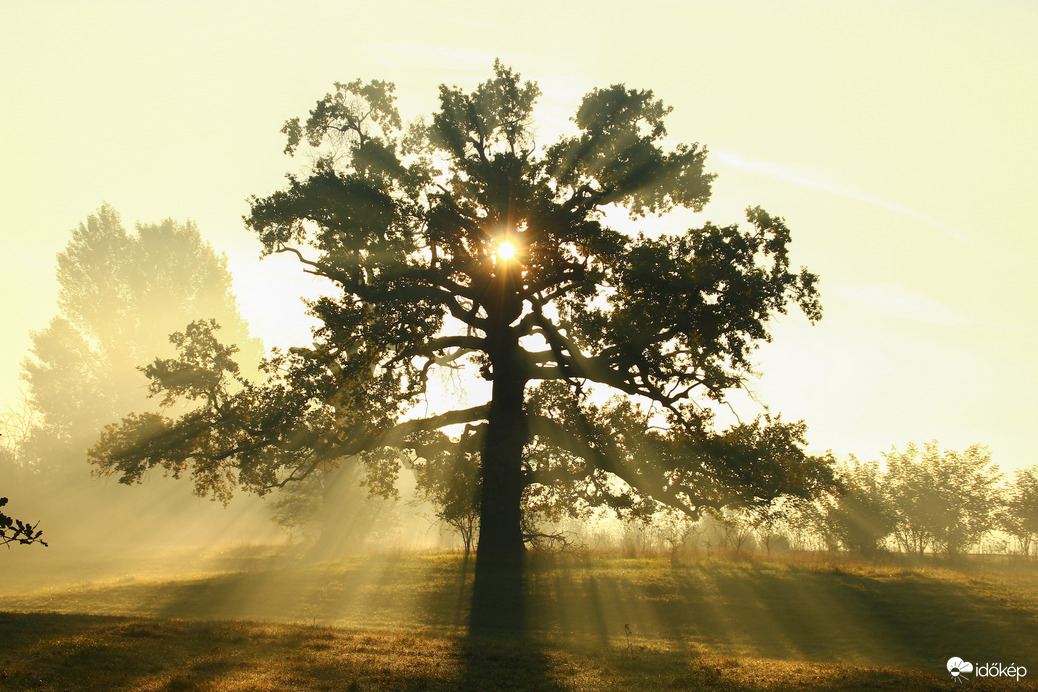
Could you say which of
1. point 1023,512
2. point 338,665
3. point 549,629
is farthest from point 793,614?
point 1023,512

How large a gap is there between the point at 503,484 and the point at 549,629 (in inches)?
251

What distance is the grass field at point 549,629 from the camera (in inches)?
392

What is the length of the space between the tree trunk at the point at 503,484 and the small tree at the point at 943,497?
25.8 meters

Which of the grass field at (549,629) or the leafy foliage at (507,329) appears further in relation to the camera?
the leafy foliage at (507,329)

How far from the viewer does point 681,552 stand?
966 inches

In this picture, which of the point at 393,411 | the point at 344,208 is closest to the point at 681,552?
the point at 393,411

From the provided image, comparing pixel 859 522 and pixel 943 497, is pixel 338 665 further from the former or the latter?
pixel 943 497

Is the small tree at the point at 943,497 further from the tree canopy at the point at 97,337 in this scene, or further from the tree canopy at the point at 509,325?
the tree canopy at the point at 97,337

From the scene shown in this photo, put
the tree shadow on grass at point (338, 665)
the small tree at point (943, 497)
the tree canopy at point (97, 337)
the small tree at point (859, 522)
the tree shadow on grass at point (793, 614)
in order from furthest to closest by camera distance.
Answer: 1. the tree canopy at point (97, 337)
2. the small tree at point (943, 497)
3. the small tree at point (859, 522)
4. the tree shadow on grass at point (793, 614)
5. the tree shadow on grass at point (338, 665)

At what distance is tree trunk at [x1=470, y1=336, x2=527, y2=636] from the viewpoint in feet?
66.4

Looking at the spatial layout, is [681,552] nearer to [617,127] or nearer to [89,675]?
[617,127]

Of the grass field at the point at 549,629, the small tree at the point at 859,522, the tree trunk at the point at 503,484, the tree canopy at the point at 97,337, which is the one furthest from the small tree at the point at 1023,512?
the tree canopy at the point at 97,337

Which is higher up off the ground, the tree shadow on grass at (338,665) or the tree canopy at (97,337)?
the tree canopy at (97,337)

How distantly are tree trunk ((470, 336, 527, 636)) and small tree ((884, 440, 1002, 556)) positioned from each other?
1014 inches
